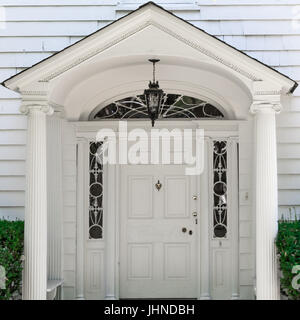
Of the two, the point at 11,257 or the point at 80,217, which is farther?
the point at 80,217

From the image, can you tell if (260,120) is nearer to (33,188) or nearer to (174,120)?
(174,120)

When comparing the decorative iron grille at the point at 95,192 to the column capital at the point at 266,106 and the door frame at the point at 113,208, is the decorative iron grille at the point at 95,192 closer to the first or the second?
the door frame at the point at 113,208

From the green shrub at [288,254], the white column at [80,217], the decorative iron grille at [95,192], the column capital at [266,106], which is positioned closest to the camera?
the green shrub at [288,254]

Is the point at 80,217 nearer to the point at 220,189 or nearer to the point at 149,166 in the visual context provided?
the point at 149,166

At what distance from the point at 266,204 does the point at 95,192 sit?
259 centimetres


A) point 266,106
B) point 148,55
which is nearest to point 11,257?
point 148,55

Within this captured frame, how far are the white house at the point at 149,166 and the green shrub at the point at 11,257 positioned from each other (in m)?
1.01

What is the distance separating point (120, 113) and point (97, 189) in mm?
1132

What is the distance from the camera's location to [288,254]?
22.1 ft

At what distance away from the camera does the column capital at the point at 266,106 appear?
274 inches

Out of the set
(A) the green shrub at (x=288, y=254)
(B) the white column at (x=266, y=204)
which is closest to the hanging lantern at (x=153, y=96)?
(B) the white column at (x=266, y=204)

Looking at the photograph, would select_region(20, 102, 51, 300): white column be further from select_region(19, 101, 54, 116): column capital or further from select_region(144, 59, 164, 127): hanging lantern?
select_region(144, 59, 164, 127): hanging lantern

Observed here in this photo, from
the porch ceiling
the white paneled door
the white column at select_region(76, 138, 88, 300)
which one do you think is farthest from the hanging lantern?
the white column at select_region(76, 138, 88, 300)

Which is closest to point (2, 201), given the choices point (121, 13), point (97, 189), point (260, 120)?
point (97, 189)
